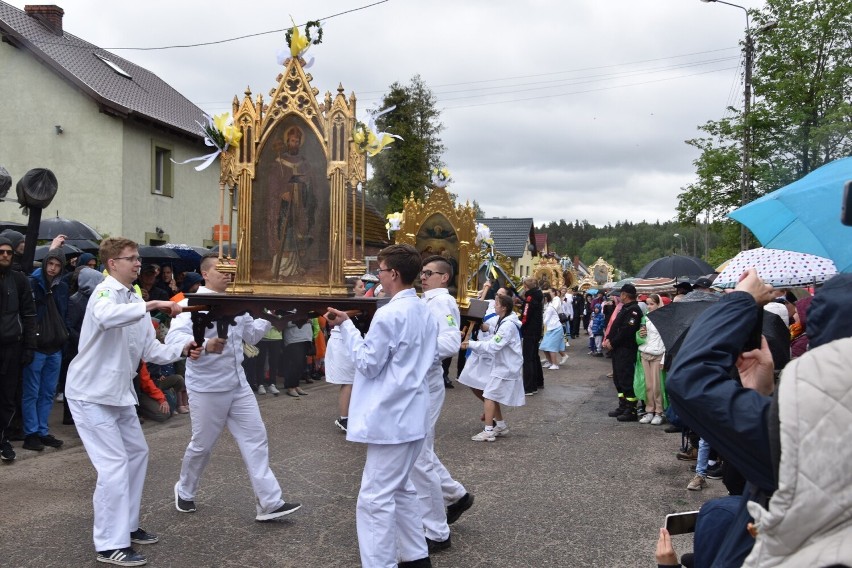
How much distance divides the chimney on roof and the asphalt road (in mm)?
18561

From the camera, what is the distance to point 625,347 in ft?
39.3

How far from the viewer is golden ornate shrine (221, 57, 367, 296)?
250 inches

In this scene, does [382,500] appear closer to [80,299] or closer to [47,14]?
[80,299]

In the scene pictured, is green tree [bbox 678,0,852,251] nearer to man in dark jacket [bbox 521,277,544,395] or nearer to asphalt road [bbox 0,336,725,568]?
man in dark jacket [bbox 521,277,544,395]

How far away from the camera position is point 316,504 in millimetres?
6738

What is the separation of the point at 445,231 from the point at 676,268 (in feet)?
20.1

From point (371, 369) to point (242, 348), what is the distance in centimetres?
218

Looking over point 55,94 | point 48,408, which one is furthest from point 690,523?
point 55,94

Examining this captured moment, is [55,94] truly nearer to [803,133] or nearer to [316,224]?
[316,224]

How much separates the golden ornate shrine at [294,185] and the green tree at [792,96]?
21.4 metres

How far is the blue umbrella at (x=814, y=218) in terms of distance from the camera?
12.0 ft

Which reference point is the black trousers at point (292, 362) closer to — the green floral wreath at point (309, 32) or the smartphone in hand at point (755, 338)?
the green floral wreath at point (309, 32)

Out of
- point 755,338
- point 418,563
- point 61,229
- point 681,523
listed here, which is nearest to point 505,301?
point 418,563

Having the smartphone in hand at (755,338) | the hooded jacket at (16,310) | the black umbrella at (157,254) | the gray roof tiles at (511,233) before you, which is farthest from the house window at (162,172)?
the gray roof tiles at (511,233)
